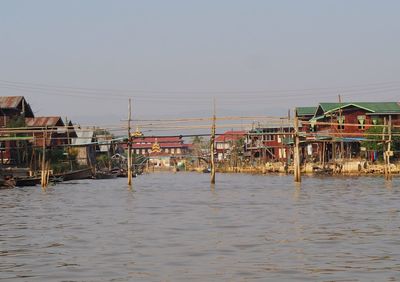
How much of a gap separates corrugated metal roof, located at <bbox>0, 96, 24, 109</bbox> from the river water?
3792cm

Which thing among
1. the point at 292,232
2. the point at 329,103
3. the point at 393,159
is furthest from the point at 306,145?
the point at 292,232

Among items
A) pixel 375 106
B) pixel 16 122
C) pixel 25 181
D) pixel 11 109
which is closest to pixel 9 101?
pixel 11 109

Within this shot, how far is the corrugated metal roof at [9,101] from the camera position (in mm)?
65062

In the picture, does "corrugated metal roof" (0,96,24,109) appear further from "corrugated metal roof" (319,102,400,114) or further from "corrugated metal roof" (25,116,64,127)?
"corrugated metal roof" (319,102,400,114)

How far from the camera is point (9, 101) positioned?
65.9 meters

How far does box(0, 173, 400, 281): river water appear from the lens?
12.7 metres

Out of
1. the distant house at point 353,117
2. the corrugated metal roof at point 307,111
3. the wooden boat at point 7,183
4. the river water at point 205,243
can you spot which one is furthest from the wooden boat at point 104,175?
the river water at point 205,243

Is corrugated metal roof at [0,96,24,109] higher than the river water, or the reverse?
corrugated metal roof at [0,96,24,109]

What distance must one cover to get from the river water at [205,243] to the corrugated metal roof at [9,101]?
1493 inches

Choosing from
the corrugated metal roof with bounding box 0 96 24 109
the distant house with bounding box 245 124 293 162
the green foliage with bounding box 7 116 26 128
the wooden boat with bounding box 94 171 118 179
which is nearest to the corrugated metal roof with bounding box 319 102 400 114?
the distant house with bounding box 245 124 293 162

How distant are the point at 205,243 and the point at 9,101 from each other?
52.6 metres

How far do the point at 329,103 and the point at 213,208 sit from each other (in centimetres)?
4907

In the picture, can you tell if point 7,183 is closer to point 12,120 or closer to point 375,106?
point 12,120

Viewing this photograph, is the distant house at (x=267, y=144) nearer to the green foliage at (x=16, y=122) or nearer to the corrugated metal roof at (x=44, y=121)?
the corrugated metal roof at (x=44, y=121)
